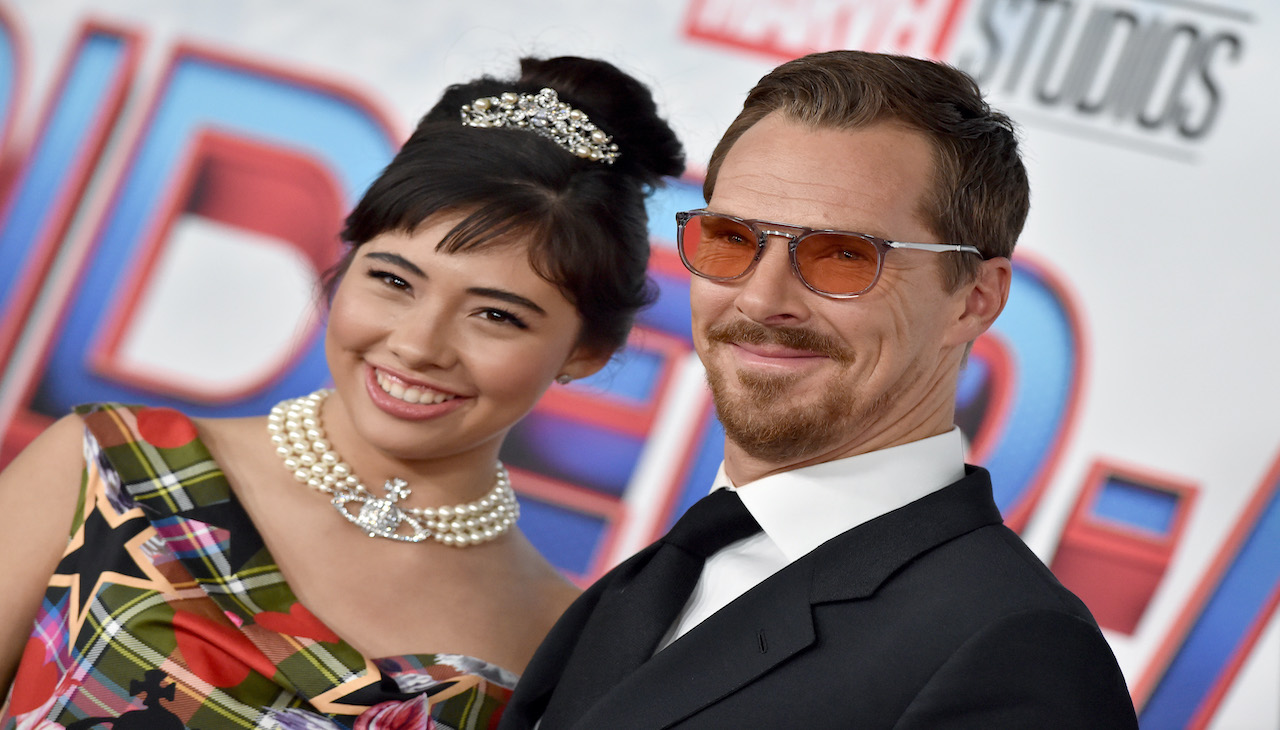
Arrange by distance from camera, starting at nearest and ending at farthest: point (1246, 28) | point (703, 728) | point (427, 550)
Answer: point (703, 728)
point (427, 550)
point (1246, 28)

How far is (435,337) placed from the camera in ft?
6.71

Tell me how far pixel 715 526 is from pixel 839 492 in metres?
0.19

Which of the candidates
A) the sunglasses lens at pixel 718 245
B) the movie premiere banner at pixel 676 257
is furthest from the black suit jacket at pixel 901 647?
the movie premiere banner at pixel 676 257

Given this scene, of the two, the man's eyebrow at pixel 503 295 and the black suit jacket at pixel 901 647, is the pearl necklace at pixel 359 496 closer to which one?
the man's eyebrow at pixel 503 295

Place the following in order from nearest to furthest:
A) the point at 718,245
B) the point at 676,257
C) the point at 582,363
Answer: the point at 718,245 → the point at 582,363 → the point at 676,257

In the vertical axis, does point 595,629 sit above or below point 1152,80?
below

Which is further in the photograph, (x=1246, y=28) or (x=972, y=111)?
(x=1246, y=28)

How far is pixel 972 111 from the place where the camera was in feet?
5.61

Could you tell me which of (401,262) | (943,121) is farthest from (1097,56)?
(401,262)

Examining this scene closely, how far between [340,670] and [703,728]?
761mm

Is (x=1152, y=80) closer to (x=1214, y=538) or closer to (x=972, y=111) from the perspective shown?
(x=1214, y=538)

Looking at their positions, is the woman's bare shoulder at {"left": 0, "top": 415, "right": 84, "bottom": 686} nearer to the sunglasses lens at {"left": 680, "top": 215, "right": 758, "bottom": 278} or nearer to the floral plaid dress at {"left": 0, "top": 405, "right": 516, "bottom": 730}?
the floral plaid dress at {"left": 0, "top": 405, "right": 516, "bottom": 730}

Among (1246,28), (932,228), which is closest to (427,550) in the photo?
(932,228)

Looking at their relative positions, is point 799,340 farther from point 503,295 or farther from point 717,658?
point 503,295
